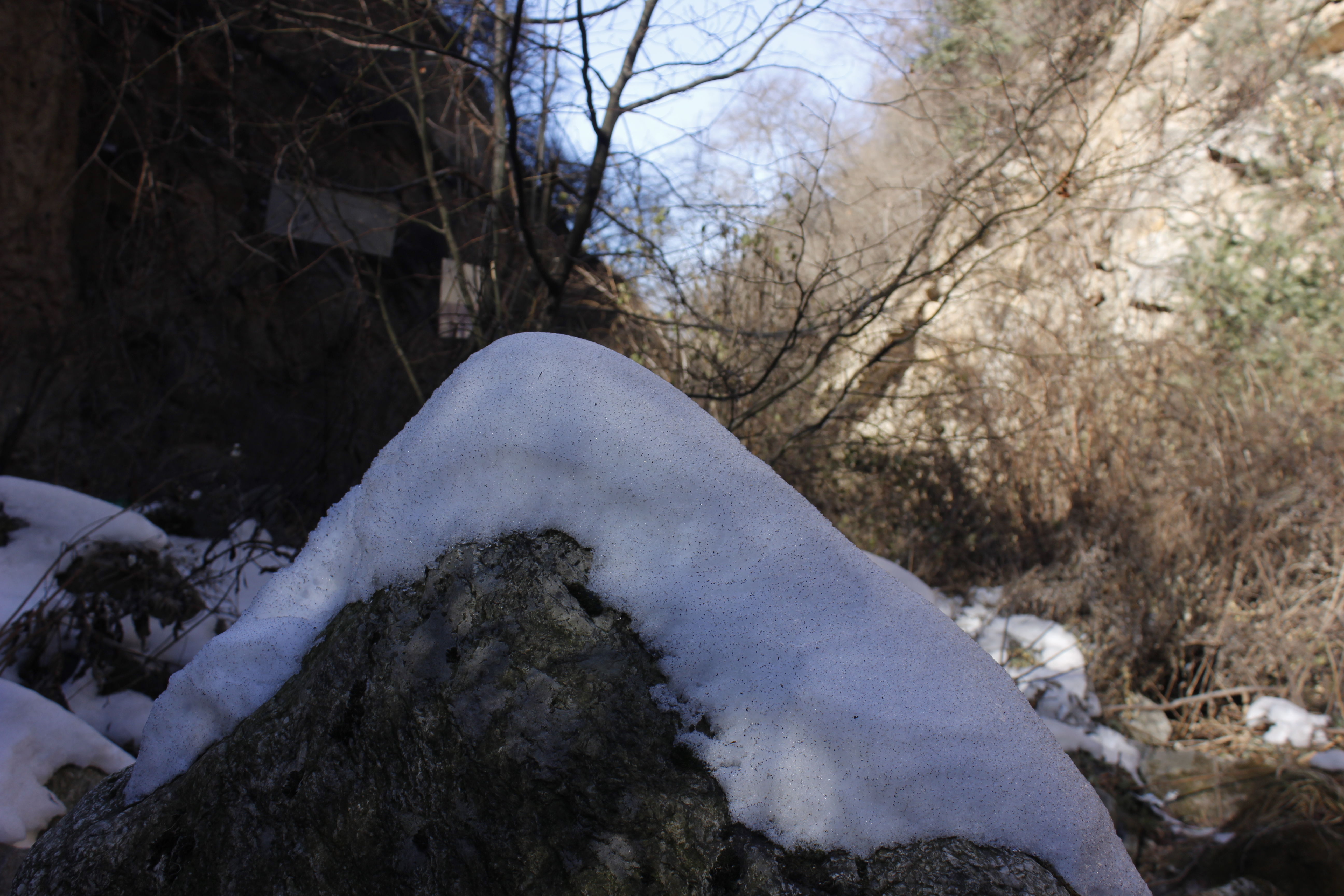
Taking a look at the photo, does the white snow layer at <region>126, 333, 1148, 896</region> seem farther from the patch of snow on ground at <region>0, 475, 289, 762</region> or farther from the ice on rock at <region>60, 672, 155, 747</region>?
the ice on rock at <region>60, 672, 155, 747</region>

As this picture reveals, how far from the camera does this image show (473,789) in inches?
45.8

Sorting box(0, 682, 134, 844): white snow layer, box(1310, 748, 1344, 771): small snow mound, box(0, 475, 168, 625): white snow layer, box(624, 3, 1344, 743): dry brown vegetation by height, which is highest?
box(624, 3, 1344, 743): dry brown vegetation

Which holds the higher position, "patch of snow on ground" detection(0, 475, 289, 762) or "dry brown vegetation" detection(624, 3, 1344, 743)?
"dry brown vegetation" detection(624, 3, 1344, 743)

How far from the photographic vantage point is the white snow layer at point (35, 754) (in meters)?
1.81

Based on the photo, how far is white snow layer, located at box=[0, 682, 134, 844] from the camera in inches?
71.4

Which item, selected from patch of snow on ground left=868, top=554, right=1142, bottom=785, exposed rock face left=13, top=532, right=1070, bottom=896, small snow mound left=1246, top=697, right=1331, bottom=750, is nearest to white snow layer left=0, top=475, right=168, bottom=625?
exposed rock face left=13, top=532, right=1070, bottom=896

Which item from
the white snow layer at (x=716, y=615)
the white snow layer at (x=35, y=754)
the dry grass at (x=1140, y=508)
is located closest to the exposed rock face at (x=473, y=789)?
the white snow layer at (x=716, y=615)

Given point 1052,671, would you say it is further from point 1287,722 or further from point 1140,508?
point 1140,508

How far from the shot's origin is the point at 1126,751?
3975 millimetres

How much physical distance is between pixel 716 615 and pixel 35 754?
6.33ft

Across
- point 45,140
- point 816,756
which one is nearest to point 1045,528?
point 816,756

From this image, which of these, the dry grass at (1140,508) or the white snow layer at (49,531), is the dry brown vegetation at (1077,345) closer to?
the dry grass at (1140,508)

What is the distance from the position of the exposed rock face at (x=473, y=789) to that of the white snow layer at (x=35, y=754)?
65 cm

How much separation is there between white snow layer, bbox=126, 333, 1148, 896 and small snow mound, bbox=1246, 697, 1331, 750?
3834 mm
